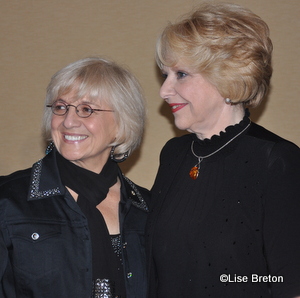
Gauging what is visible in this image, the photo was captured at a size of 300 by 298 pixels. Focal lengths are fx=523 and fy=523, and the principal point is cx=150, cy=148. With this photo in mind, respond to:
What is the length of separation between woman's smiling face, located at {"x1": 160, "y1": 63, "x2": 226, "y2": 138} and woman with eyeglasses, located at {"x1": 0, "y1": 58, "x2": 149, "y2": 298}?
35cm

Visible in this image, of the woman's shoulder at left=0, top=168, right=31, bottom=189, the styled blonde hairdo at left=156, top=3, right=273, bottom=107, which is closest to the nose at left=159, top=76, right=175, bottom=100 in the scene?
the styled blonde hairdo at left=156, top=3, right=273, bottom=107

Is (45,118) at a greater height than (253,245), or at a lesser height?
greater

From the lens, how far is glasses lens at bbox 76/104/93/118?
244 cm

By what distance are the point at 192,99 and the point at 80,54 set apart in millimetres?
1400

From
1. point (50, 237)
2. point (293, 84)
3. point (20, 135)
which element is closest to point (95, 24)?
point (20, 135)

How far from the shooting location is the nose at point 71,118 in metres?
2.41

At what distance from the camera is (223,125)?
2281mm

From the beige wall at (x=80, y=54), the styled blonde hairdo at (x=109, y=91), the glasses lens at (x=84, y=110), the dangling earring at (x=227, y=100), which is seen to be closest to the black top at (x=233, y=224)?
the dangling earring at (x=227, y=100)

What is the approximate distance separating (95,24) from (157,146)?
895mm

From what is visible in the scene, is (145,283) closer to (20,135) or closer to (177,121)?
(177,121)

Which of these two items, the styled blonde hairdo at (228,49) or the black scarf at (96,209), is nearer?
the styled blonde hairdo at (228,49)

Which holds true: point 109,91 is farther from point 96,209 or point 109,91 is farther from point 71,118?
point 96,209

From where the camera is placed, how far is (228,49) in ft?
6.99

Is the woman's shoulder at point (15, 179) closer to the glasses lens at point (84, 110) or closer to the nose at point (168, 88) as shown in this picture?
the glasses lens at point (84, 110)
